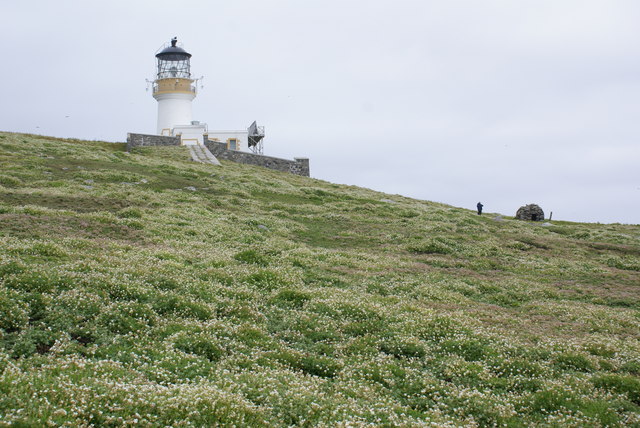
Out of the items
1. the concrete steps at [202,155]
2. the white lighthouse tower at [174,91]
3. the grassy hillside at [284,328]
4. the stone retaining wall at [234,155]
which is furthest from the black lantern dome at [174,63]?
the grassy hillside at [284,328]

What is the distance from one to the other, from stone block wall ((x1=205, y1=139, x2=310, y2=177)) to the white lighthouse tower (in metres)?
12.8

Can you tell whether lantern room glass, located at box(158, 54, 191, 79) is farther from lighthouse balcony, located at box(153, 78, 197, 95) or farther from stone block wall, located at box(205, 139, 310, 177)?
stone block wall, located at box(205, 139, 310, 177)

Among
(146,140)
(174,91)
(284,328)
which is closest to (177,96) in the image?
(174,91)

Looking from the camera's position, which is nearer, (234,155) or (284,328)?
(284,328)

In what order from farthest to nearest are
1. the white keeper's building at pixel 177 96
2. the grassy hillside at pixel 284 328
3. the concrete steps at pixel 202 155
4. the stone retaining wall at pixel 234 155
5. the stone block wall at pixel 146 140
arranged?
1. the white keeper's building at pixel 177 96
2. the stone retaining wall at pixel 234 155
3. the stone block wall at pixel 146 140
4. the concrete steps at pixel 202 155
5. the grassy hillside at pixel 284 328

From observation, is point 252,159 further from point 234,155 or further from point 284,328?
point 284,328

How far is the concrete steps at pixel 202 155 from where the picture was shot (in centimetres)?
6544

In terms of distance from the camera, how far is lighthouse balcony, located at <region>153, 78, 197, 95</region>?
292 ft

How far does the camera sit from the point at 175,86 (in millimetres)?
88750

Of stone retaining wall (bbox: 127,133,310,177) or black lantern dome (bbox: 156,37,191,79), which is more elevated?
black lantern dome (bbox: 156,37,191,79)

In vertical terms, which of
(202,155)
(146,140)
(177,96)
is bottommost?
(202,155)

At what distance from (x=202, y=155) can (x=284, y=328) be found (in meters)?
58.6

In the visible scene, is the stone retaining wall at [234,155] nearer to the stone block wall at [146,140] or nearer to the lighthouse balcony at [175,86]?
the stone block wall at [146,140]

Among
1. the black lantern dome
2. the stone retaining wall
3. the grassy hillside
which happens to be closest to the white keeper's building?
the black lantern dome
